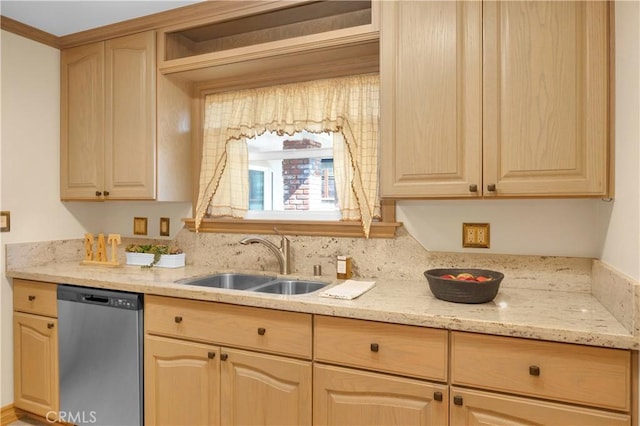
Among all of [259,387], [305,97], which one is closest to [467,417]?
[259,387]

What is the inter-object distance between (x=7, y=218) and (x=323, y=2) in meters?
2.16

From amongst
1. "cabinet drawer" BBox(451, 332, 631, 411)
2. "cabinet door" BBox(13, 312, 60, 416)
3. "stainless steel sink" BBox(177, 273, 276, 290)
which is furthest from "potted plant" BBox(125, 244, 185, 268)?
"cabinet drawer" BBox(451, 332, 631, 411)

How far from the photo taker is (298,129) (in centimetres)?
227

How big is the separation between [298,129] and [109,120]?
3.86ft

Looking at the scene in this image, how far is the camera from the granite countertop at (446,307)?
4.04 feet

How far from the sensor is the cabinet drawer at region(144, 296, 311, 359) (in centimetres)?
160

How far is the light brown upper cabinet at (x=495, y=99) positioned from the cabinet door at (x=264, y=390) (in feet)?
2.80

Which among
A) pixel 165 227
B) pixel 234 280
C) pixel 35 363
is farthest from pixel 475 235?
pixel 35 363

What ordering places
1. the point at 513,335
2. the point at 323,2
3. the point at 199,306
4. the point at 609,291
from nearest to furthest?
the point at 513,335
the point at 609,291
the point at 199,306
the point at 323,2

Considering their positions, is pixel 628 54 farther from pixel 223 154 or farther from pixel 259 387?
pixel 223 154

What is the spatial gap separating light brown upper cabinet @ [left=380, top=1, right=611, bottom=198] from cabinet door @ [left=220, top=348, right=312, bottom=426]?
2.80 ft

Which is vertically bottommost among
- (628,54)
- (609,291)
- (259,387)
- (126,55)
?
(259,387)

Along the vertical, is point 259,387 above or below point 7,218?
below

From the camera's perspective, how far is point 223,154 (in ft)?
8.06
